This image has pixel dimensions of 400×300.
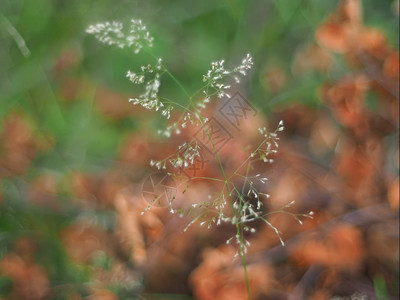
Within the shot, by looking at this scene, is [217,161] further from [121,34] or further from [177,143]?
[121,34]

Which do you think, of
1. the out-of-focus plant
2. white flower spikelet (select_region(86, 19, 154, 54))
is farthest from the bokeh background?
white flower spikelet (select_region(86, 19, 154, 54))

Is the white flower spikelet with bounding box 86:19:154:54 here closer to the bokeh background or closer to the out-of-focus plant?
the out-of-focus plant

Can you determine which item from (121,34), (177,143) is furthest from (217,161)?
(121,34)

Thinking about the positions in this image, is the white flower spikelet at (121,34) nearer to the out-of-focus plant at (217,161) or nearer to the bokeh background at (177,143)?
the out-of-focus plant at (217,161)

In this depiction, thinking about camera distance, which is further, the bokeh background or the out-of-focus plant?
the bokeh background

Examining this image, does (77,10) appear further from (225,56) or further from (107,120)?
(225,56)

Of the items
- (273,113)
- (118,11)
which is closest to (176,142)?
(273,113)

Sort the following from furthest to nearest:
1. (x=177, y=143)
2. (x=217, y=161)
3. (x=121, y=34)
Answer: (x=177, y=143)
(x=217, y=161)
(x=121, y=34)

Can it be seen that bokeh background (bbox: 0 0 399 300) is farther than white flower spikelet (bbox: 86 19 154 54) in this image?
Yes

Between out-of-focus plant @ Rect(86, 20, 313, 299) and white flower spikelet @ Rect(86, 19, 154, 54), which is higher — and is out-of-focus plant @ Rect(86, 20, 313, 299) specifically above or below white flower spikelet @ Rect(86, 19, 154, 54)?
below
